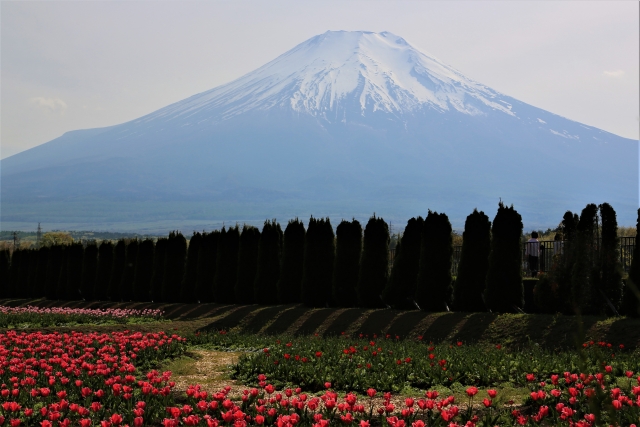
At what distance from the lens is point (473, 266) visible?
717 inches

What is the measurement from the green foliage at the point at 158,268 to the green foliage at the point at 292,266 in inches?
354

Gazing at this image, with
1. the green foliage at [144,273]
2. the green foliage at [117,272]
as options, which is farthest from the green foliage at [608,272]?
the green foliage at [117,272]

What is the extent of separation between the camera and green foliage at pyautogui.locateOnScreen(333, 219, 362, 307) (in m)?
21.5

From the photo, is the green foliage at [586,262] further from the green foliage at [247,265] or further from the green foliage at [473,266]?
the green foliage at [247,265]

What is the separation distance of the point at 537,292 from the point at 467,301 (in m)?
2.07

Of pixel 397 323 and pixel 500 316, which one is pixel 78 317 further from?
pixel 500 316

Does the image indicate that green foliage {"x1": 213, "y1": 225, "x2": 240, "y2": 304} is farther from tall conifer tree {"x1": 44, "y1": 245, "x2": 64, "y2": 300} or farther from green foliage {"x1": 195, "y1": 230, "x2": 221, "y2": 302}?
tall conifer tree {"x1": 44, "y1": 245, "x2": 64, "y2": 300}

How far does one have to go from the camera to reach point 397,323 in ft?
55.4

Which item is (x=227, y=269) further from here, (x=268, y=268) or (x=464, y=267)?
(x=464, y=267)

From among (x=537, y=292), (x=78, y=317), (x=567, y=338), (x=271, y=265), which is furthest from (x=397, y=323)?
(x=78, y=317)

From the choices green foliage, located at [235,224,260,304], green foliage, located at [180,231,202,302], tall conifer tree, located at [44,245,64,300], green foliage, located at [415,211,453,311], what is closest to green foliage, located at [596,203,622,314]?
green foliage, located at [415,211,453,311]

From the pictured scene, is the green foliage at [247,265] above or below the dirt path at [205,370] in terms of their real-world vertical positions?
above

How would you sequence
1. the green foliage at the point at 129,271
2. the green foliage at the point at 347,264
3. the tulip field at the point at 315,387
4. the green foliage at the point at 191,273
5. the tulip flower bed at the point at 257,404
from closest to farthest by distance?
the tulip flower bed at the point at 257,404
the tulip field at the point at 315,387
the green foliage at the point at 347,264
the green foliage at the point at 191,273
the green foliage at the point at 129,271

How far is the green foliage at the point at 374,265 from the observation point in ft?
67.8
